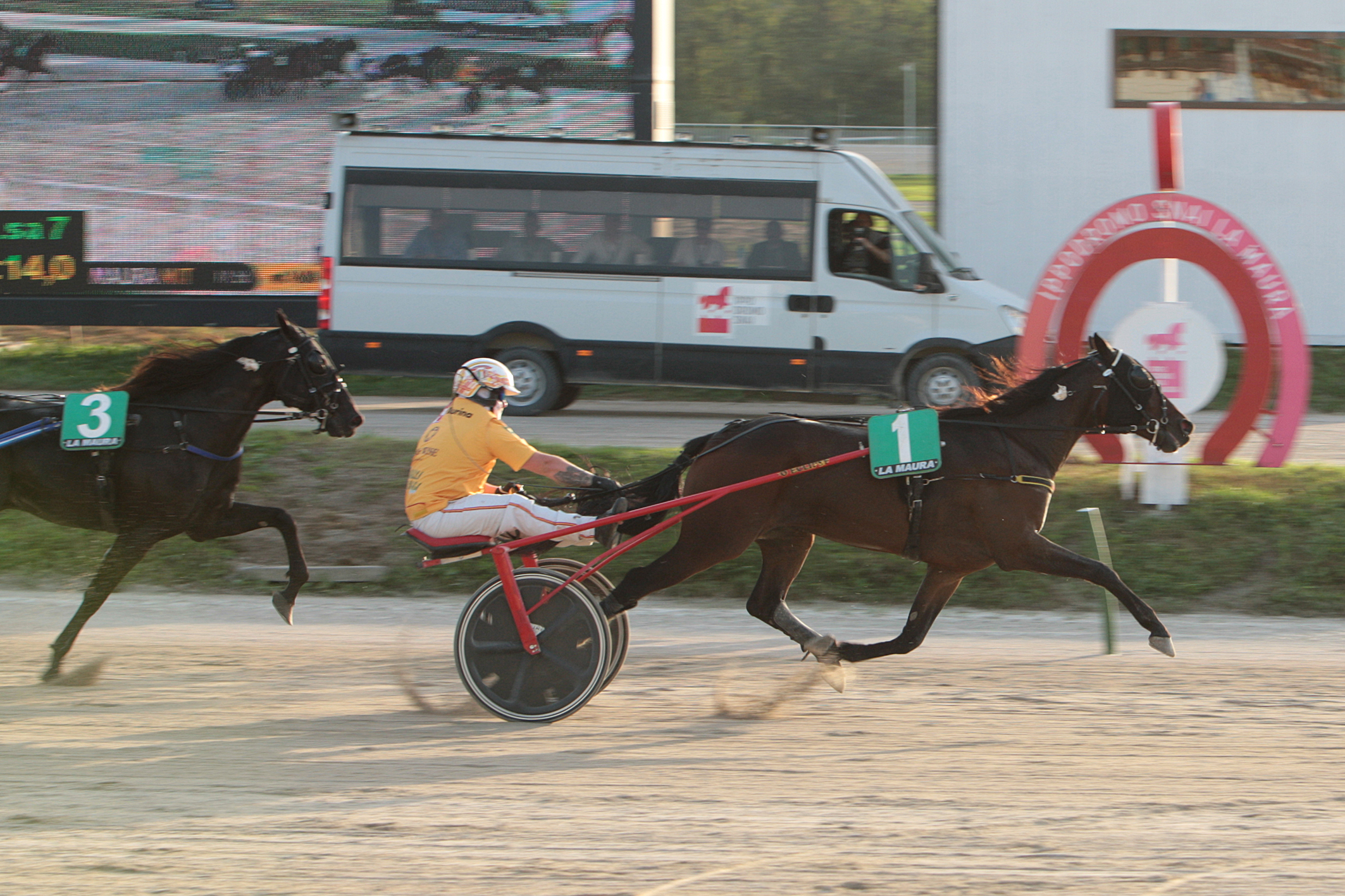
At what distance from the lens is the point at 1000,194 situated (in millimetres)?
17078

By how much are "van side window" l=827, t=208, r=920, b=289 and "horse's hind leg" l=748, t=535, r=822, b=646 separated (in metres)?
7.29

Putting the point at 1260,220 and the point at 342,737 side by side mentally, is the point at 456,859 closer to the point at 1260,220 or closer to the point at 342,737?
the point at 342,737

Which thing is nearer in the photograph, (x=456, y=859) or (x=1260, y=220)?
(x=456, y=859)

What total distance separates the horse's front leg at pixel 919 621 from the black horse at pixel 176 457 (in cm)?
270

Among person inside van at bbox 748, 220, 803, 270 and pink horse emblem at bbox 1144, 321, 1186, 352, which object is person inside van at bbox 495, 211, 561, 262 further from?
pink horse emblem at bbox 1144, 321, 1186, 352

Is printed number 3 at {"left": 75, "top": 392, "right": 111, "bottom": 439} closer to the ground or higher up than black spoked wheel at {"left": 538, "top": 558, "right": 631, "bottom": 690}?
higher up

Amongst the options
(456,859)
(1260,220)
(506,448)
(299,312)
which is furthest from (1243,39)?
(456,859)

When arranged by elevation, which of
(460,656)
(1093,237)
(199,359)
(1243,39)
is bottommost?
(460,656)

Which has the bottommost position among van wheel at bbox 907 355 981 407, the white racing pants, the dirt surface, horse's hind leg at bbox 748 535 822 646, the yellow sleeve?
the dirt surface

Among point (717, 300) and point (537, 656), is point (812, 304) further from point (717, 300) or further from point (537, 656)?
point (537, 656)

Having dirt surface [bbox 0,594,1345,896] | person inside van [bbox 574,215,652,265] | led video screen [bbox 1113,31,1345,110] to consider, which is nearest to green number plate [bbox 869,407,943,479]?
dirt surface [bbox 0,594,1345,896]

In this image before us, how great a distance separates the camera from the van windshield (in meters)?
12.7

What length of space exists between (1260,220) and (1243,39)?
2.36 meters

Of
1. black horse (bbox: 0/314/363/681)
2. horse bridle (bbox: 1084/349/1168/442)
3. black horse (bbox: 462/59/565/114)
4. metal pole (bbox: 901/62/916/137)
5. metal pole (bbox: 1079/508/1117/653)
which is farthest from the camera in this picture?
metal pole (bbox: 901/62/916/137)
